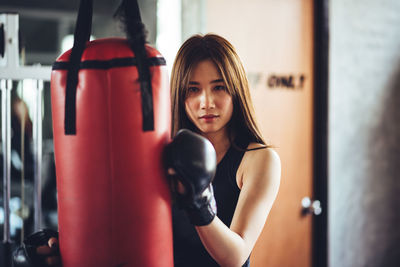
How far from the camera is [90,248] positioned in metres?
0.90

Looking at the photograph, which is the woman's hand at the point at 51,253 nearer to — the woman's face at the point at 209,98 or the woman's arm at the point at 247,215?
the woman's arm at the point at 247,215

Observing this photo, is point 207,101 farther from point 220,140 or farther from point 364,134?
point 364,134

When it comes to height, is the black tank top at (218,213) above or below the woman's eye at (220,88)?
below

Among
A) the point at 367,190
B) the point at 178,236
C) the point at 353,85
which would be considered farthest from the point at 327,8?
the point at 178,236

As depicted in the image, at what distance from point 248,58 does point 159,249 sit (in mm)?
1593

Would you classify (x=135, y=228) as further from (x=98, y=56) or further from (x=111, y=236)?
(x=98, y=56)

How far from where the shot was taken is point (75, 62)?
0.91 metres

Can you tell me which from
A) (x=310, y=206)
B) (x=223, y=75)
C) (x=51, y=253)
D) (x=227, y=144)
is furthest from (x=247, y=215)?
(x=310, y=206)

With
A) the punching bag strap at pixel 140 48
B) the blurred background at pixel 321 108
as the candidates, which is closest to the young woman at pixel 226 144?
the punching bag strap at pixel 140 48

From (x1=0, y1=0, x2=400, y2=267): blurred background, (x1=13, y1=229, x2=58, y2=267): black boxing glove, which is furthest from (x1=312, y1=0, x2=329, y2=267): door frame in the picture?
(x1=13, y1=229, x2=58, y2=267): black boxing glove

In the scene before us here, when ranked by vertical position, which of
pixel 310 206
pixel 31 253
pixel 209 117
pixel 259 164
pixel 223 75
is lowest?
pixel 310 206

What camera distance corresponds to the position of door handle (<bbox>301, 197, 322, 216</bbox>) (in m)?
2.59

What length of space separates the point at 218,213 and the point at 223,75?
463 millimetres

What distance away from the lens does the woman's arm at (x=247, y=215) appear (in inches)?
38.6
